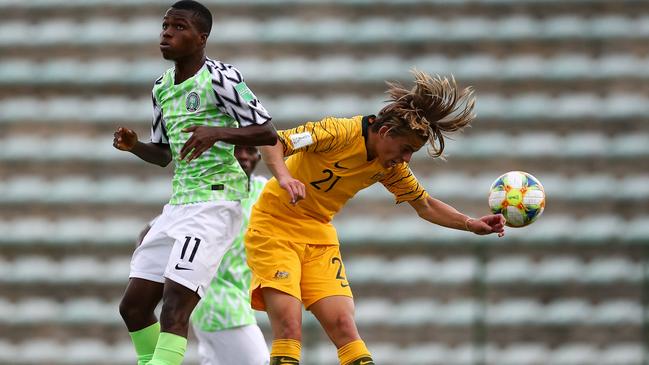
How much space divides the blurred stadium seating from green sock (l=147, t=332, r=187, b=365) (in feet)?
15.8

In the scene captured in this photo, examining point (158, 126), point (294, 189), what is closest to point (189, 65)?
point (158, 126)

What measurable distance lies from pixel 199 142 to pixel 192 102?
408mm

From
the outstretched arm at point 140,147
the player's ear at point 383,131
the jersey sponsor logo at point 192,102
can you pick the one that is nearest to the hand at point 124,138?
the outstretched arm at point 140,147

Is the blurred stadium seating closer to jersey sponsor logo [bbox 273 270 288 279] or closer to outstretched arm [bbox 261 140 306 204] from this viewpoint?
jersey sponsor logo [bbox 273 270 288 279]

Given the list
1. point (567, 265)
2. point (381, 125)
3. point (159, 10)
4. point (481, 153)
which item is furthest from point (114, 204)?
point (381, 125)

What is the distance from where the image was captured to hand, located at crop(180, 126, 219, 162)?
4.53 metres

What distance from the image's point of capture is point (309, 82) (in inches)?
418

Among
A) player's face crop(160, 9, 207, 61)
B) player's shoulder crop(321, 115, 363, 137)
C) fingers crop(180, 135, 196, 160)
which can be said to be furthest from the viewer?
player's shoulder crop(321, 115, 363, 137)

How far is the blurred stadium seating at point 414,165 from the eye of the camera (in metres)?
9.77

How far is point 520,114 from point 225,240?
6031 mm

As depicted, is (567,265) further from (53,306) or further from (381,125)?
(381,125)

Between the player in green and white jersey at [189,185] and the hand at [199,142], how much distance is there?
12 centimetres

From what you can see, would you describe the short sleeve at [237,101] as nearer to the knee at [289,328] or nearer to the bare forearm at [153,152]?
the bare forearm at [153,152]

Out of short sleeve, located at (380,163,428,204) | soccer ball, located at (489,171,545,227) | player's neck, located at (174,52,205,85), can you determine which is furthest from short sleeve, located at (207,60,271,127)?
soccer ball, located at (489,171,545,227)
